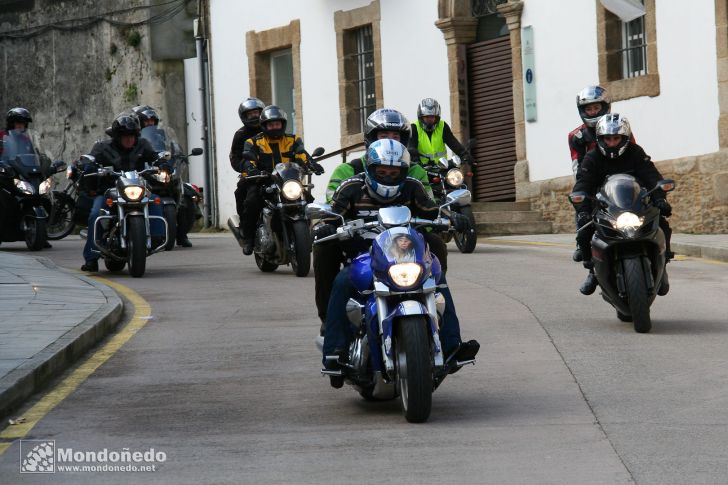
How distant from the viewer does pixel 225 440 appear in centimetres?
820

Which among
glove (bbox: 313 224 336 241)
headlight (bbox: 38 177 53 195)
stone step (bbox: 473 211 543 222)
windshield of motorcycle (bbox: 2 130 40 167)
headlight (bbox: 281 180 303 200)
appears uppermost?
windshield of motorcycle (bbox: 2 130 40 167)

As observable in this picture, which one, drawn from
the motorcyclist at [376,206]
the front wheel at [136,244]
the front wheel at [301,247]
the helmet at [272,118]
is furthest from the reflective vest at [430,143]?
the motorcyclist at [376,206]

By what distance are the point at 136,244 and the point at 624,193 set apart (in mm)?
6623

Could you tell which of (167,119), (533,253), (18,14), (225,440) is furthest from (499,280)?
(18,14)

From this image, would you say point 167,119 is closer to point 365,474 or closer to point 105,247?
point 105,247

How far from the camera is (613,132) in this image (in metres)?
12.7

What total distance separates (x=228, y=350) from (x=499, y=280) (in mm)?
5194

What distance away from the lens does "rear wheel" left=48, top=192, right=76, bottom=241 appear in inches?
955

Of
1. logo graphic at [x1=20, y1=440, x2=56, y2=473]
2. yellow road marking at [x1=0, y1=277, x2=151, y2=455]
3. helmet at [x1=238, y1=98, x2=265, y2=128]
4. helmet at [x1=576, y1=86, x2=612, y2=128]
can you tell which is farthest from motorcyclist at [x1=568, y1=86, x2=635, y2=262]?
logo graphic at [x1=20, y1=440, x2=56, y2=473]

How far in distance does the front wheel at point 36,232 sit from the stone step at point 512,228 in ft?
19.5

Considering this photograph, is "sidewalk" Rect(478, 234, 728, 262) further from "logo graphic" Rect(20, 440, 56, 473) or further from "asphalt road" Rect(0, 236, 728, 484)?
"logo graphic" Rect(20, 440, 56, 473)

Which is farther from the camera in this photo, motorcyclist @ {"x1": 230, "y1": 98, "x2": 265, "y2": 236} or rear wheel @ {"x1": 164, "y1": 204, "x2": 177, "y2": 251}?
→ rear wheel @ {"x1": 164, "y1": 204, "x2": 177, "y2": 251}

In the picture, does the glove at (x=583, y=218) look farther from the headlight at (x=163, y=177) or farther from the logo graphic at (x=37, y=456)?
the headlight at (x=163, y=177)

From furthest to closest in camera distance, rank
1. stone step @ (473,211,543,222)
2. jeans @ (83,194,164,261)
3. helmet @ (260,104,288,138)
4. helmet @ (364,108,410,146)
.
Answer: stone step @ (473,211,543,222)
jeans @ (83,194,164,261)
helmet @ (260,104,288,138)
helmet @ (364,108,410,146)
